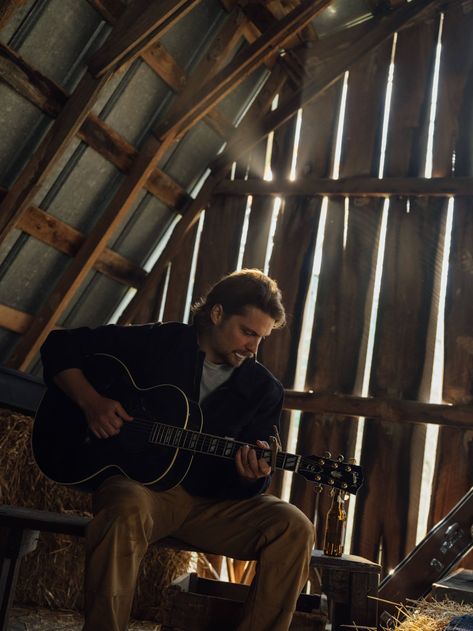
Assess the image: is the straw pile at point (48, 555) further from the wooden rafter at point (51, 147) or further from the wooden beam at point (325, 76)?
the wooden beam at point (325, 76)

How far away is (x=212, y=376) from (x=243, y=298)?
0.33 metres

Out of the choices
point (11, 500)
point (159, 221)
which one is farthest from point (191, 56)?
point (11, 500)

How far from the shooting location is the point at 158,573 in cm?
389

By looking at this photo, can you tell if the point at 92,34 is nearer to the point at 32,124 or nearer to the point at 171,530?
the point at 32,124

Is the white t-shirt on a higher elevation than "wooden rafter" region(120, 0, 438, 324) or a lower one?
lower

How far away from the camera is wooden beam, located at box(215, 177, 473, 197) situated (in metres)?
4.48

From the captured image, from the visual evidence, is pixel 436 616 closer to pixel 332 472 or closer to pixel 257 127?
pixel 332 472

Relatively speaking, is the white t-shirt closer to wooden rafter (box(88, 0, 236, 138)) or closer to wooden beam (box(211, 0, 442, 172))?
wooden rafter (box(88, 0, 236, 138))

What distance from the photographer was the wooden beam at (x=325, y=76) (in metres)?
4.68

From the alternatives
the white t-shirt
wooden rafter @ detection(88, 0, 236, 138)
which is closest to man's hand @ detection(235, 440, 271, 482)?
the white t-shirt

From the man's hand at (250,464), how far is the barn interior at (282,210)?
127cm

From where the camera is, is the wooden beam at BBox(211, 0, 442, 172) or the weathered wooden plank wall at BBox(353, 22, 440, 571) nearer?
the weathered wooden plank wall at BBox(353, 22, 440, 571)

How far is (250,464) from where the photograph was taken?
2.51 m

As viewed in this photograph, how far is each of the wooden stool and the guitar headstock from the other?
1.07ft
